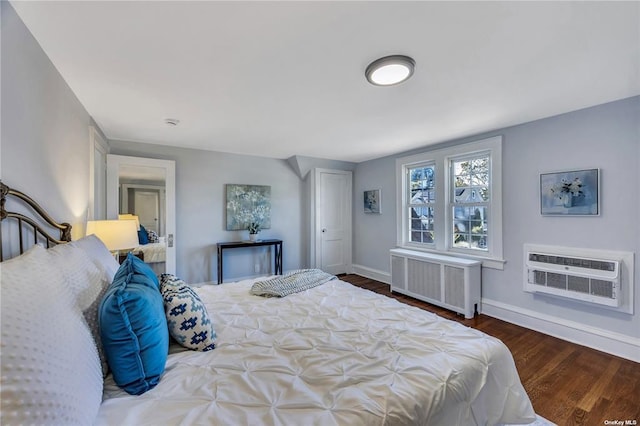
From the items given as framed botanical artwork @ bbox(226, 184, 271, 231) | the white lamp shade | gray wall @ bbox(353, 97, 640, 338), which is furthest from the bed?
framed botanical artwork @ bbox(226, 184, 271, 231)

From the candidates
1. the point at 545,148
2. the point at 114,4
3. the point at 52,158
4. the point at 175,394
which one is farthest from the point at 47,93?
the point at 545,148

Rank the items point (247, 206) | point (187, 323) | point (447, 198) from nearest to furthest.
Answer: point (187, 323)
point (447, 198)
point (247, 206)

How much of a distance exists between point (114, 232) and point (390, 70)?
251 centimetres

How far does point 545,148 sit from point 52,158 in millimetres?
4201

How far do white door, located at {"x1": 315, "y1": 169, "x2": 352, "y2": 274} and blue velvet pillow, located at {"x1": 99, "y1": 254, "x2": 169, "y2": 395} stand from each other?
12.5 feet

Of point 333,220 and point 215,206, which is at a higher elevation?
point 215,206

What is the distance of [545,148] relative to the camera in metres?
2.74

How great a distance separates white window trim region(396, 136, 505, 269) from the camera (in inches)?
123

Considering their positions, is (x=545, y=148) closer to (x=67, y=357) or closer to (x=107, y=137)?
(x=67, y=357)

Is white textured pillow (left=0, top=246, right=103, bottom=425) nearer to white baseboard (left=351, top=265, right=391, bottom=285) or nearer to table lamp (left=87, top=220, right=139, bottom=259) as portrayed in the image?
table lamp (left=87, top=220, right=139, bottom=259)

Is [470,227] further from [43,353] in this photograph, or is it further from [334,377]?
[43,353]

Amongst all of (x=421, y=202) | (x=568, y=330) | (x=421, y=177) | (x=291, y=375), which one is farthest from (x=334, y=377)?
(x=421, y=177)

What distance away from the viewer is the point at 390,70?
1769 millimetres

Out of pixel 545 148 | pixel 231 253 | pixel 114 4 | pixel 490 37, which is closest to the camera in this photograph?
pixel 114 4
